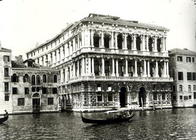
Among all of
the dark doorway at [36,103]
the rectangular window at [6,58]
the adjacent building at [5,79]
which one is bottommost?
the dark doorway at [36,103]

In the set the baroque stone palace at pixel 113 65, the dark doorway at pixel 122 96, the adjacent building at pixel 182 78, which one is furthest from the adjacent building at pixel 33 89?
the adjacent building at pixel 182 78

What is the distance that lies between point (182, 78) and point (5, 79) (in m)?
17.9

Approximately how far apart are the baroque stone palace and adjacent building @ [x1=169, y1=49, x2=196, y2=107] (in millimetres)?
2002

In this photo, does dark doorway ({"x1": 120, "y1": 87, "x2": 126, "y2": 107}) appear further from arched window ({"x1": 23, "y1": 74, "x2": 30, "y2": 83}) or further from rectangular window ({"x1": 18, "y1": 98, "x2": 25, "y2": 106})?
rectangular window ({"x1": 18, "y1": 98, "x2": 25, "y2": 106})

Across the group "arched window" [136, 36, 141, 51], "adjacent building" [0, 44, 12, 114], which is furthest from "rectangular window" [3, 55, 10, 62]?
"arched window" [136, 36, 141, 51]

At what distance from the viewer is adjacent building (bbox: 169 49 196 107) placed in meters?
35.5

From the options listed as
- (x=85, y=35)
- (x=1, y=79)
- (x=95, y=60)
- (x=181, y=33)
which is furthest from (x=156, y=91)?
(x=181, y=33)

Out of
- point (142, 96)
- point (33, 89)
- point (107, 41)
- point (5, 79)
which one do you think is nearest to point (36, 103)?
point (33, 89)

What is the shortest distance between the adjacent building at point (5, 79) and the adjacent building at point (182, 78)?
1677cm

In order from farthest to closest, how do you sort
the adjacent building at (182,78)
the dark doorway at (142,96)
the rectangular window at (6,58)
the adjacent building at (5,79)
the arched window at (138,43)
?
the adjacent building at (182,78)
the arched window at (138,43)
the dark doorway at (142,96)
the rectangular window at (6,58)
the adjacent building at (5,79)

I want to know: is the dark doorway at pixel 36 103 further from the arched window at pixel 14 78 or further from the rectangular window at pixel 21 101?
the arched window at pixel 14 78

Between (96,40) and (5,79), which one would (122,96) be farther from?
(5,79)

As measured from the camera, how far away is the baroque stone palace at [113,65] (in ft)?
98.6

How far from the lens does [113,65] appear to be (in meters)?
31.2
